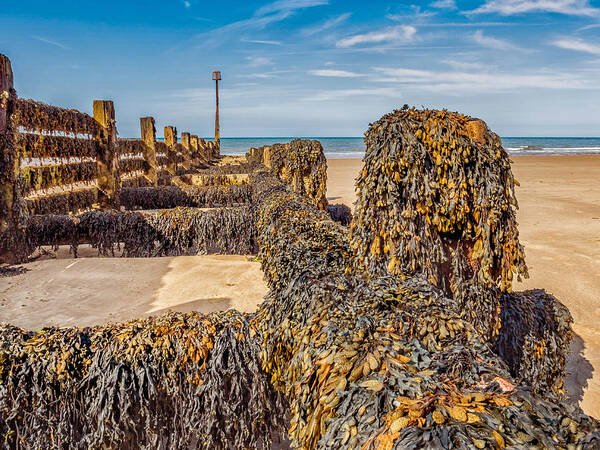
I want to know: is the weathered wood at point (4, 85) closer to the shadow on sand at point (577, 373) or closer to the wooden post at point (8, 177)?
the wooden post at point (8, 177)

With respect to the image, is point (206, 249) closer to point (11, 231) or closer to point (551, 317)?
point (11, 231)

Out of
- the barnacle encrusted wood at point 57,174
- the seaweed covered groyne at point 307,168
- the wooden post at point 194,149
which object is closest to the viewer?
the barnacle encrusted wood at point 57,174

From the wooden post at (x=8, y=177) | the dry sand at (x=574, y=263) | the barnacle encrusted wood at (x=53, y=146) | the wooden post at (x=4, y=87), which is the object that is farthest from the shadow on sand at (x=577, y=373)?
the barnacle encrusted wood at (x=53, y=146)

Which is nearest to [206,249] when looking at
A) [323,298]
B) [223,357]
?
[223,357]

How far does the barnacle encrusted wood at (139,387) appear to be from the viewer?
2574 millimetres

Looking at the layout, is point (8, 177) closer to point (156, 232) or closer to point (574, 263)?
point (156, 232)

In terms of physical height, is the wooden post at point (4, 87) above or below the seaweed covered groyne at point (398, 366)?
above

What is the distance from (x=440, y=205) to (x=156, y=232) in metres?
5.70

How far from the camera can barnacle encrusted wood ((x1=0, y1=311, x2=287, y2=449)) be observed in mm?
2574

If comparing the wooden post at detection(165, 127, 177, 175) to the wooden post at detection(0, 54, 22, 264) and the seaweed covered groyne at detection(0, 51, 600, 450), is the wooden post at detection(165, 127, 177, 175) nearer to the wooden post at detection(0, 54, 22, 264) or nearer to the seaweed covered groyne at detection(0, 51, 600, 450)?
the wooden post at detection(0, 54, 22, 264)

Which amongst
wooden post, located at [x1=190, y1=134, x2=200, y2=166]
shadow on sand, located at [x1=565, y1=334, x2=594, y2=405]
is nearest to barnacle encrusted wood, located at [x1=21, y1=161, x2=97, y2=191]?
shadow on sand, located at [x1=565, y1=334, x2=594, y2=405]

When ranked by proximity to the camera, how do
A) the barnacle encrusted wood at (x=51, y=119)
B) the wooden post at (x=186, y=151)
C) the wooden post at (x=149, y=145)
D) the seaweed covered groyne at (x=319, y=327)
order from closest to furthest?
the seaweed covered groyne at (x=319, y=327) → the barnacle encrusted wood at (x=51, y=119) → the wooden post at (x=149, y=145) → the wooden post at (x=186, y=151)

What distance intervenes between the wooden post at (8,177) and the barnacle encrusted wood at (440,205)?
18.3 ft

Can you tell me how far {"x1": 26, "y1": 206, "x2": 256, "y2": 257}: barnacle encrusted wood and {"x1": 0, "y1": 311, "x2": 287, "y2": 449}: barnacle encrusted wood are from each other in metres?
4.42
